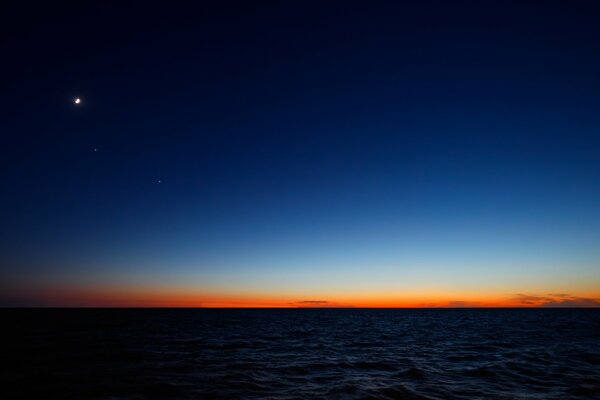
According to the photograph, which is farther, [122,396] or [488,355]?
[488,355]

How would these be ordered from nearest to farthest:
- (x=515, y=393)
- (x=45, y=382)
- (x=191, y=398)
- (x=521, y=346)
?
(x=191, y=398) → (x=515, y=393) → (x=45, y=382) → (x=521, y=346)

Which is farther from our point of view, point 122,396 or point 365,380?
point 365,380

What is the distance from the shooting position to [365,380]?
19.8 m

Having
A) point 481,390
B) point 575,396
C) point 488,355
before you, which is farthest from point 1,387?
point 488,355

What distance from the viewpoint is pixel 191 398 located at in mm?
16281

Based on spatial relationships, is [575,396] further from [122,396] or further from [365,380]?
[122,396]

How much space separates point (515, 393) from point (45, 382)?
23.4 m

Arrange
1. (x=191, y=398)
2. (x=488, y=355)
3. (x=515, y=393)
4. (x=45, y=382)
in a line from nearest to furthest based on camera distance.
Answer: (x=191, y=398) → (x=515, y=393) → (x=45, y=382) → (x=488, y=355)

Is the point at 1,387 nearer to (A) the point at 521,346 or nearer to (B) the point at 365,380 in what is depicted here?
(B) the point at 365,380

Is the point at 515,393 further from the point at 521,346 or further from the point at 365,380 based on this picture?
the point at 521,346

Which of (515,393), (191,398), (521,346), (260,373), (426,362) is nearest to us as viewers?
(191,398)

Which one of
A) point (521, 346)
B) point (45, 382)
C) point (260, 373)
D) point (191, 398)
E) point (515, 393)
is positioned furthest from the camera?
point (521, 346)

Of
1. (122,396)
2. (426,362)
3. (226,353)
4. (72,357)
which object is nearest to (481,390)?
(426,362)

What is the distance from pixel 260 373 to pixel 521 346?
1117 inches
